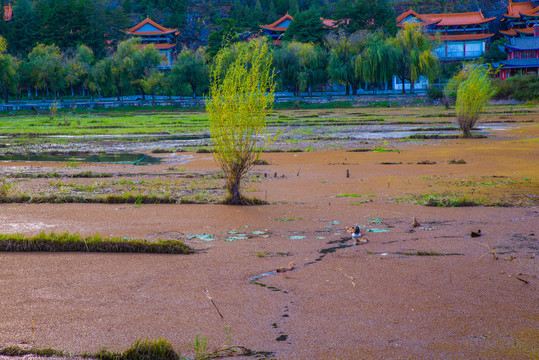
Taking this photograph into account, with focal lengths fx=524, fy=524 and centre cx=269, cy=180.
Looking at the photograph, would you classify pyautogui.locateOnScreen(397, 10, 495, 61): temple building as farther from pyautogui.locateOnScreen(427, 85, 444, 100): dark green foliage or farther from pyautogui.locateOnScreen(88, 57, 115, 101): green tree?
pyautogui.locateOnScreen(88, 57, 115, 101): green tree

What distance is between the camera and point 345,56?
47531mm

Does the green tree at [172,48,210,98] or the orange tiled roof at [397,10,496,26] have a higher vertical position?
the orange tiled roof at [397,10,496,26]

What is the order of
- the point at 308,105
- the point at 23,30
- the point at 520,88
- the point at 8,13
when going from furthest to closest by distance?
the point at 8,13 < the point at 23,30 < the point at 308,105 < the point at 520,88

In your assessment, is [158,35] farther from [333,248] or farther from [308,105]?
[333,248]

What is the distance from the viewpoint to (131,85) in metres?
51.0

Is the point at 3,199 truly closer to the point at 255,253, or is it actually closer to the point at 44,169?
the point at 44,169

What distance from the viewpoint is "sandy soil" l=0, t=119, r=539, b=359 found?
3.79m

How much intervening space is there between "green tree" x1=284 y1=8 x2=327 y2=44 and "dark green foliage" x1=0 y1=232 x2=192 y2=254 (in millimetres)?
50362

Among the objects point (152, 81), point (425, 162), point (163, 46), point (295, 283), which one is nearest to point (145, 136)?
point (425, 162)

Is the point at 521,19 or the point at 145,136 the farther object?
the point at 521,19

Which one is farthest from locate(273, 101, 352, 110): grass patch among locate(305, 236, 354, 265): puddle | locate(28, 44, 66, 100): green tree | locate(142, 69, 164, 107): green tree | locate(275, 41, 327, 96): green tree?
locate(305, 236, 354, 265): puddle

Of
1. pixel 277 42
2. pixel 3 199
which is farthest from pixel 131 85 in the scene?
pixel 3 199

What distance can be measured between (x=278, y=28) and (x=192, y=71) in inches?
692

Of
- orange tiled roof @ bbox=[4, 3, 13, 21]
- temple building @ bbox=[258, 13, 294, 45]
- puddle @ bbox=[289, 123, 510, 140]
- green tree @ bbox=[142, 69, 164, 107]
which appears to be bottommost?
puddle @ bbox=[289, 123, 510, 140]
